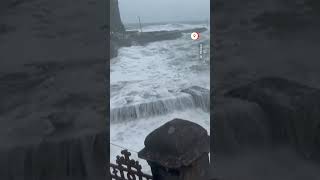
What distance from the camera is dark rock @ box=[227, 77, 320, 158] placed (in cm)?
129

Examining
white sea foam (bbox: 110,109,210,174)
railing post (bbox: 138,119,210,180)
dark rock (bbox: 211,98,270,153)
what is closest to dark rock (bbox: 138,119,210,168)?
railing post (bbox: 138,119,210,180)

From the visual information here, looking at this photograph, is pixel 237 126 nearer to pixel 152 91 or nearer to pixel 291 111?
pixel 291 111

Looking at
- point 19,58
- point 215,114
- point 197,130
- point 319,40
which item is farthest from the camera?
point 197,130

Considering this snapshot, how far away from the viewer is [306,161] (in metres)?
1.30

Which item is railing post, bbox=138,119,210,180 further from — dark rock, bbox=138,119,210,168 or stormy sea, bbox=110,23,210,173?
stormy sea, bbox=110,23,210,173

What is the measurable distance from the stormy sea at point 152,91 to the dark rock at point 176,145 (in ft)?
29.9

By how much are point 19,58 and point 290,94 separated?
92 cm

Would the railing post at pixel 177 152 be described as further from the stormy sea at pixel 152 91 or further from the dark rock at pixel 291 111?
the stormy sea at pixel 152 91

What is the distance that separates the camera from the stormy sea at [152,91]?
17.3m

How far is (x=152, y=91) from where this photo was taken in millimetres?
22797

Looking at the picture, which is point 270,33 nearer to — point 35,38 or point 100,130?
point 100,130

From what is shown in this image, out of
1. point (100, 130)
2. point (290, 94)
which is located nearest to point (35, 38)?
point (100, 130)

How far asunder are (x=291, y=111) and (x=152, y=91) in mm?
21517

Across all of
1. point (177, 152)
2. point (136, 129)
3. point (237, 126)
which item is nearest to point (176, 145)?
point (177, 152)
